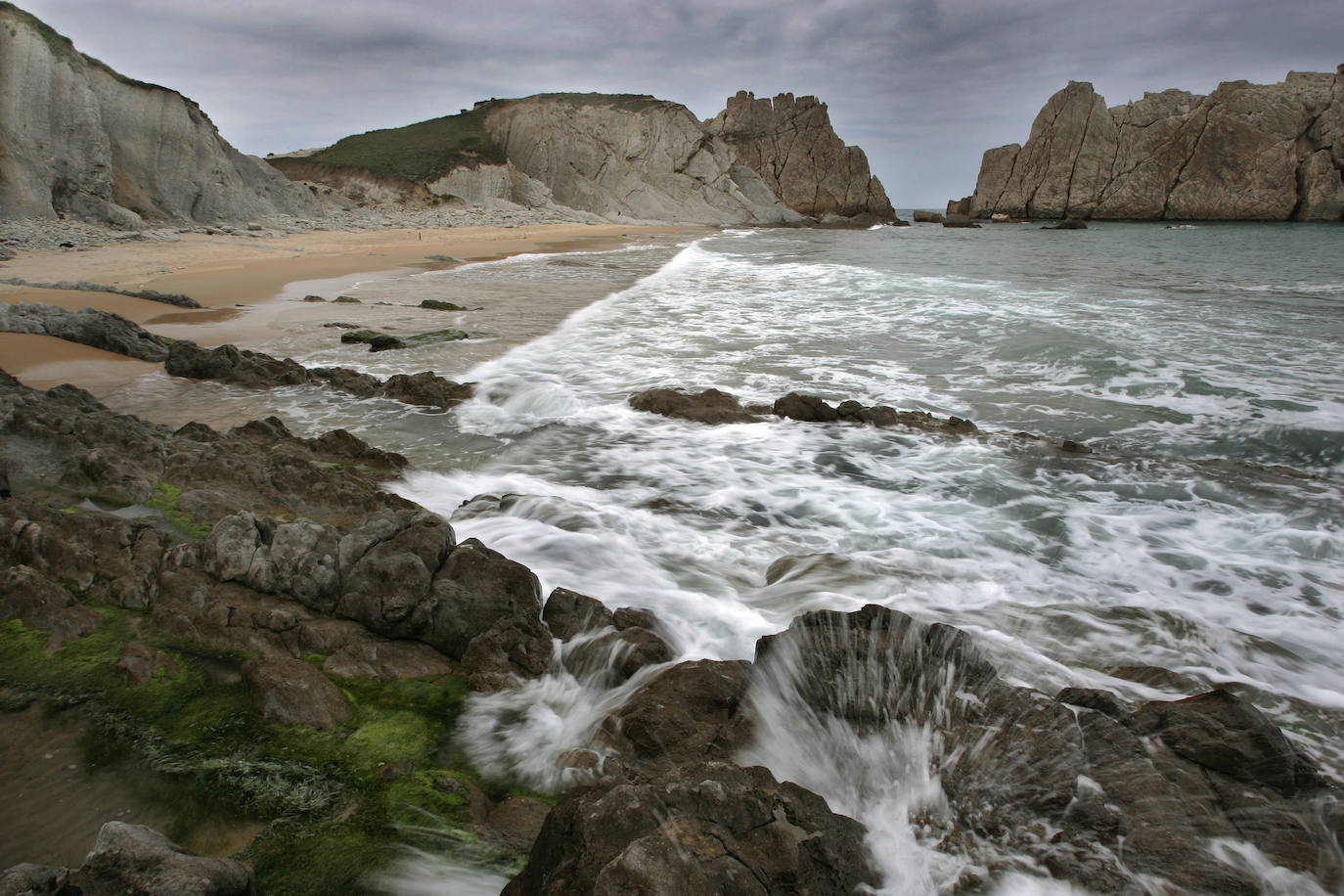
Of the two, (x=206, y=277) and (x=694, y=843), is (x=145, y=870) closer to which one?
(x=694, y=843)

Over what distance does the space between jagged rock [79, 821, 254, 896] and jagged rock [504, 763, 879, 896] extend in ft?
2.03

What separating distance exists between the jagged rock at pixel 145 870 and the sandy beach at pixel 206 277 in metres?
6.39

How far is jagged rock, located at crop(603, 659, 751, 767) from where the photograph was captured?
2262 millimetres

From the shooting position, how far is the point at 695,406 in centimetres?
661

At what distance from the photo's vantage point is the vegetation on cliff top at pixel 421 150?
139 ft

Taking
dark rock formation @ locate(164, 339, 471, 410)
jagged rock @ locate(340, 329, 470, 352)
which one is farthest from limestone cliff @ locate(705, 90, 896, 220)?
dark rock formation @ locate(164, 339, 471, 410)

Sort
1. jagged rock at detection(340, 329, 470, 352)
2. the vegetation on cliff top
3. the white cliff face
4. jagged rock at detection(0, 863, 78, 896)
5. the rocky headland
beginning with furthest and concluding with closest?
the white cliff face → the vegetation on cliff top → the rocky headland → jagged rock at detection(340, 329, 470, 352) → jagged rock at detection(0, 863, 78, 896)

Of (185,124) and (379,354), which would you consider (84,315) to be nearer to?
(379,354)

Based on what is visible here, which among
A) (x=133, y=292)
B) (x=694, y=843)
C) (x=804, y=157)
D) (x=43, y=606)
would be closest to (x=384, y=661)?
(x=43, y=606)

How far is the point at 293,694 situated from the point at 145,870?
2.98 ft

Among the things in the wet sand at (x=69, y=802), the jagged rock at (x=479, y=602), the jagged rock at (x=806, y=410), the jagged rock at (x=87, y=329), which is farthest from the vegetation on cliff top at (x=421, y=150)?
the wet sand at (x=69, y=802)

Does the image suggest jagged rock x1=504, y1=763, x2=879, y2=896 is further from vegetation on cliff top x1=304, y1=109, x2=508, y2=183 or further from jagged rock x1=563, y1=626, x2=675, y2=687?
vegetation on cliff top x1=304, y1=109, x2=508, y2=183

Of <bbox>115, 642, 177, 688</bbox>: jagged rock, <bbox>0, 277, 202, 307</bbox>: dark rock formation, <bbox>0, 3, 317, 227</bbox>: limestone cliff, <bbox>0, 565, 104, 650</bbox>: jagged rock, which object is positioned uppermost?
<bbox>0, 3, 317, 227</bbox>: limestone cliff

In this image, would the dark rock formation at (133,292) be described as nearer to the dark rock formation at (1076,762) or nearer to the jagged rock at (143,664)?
the jagged rock at (143,664)
